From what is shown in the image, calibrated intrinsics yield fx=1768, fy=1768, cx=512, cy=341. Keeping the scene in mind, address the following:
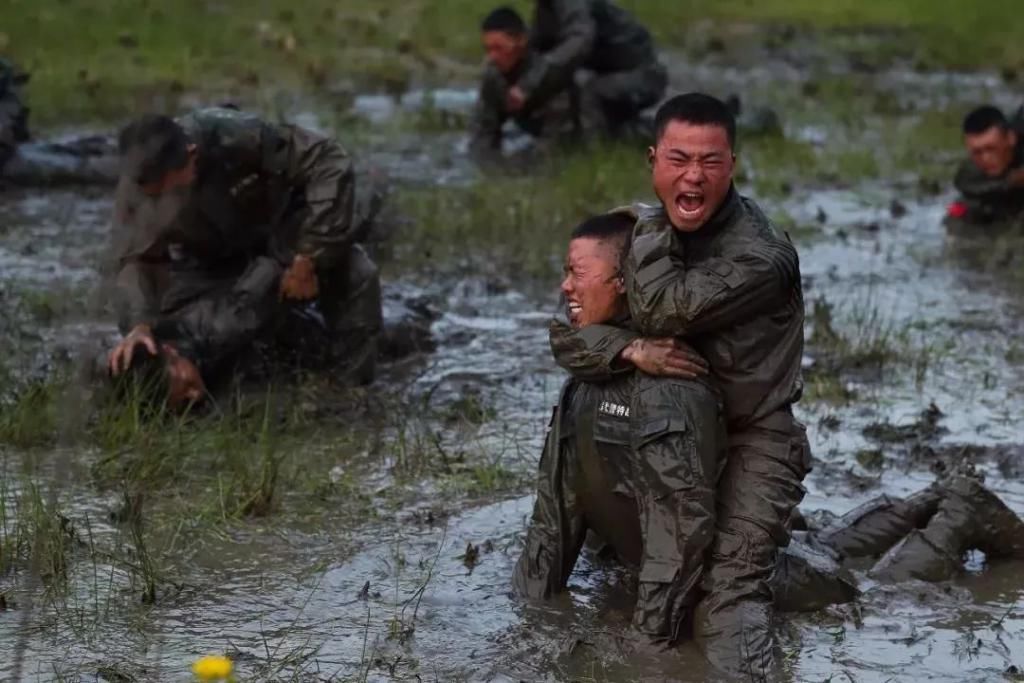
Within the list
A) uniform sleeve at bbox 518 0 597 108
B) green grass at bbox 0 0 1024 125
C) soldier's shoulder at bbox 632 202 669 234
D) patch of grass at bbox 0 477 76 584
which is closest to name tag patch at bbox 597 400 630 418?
soldier's shoulder at bbox 632 202 669 234

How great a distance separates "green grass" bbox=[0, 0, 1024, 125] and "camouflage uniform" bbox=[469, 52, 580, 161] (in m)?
2.35

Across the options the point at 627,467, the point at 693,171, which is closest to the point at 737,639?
the point at 627,467

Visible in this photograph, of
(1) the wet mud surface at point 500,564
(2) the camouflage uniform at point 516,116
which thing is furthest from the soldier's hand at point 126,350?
(2) the camouflage uniform at point 516,116

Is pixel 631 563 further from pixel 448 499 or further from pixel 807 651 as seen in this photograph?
pixel 448 499

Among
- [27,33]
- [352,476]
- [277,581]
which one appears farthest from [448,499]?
[27,33]

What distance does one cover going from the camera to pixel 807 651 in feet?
16.9

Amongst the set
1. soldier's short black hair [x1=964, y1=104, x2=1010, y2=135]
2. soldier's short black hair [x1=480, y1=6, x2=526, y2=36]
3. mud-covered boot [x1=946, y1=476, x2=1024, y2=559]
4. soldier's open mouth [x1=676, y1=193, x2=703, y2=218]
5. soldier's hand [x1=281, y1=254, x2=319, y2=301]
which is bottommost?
mud-covered boot [x1=946, y1=476, x2=1024, y2=559]

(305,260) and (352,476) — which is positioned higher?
(305,260)

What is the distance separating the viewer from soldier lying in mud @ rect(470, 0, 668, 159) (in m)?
13.7

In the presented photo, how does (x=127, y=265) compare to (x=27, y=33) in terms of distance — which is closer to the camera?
(x=127, y=265)

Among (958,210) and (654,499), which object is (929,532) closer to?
(654,499)

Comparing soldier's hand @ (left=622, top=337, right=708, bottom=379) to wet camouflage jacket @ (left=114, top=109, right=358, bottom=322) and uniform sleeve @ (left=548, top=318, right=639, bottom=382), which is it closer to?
uniform sleeve @ (left=548, top=318, right=639, bottom=382)

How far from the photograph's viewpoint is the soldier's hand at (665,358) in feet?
16.5

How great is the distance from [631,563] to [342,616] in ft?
2.94
